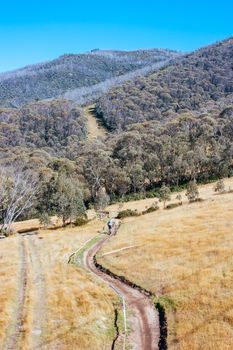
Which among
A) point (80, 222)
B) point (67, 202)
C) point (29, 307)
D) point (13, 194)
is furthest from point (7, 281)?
point (13, 194)

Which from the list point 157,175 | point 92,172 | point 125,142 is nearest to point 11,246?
point 92,172

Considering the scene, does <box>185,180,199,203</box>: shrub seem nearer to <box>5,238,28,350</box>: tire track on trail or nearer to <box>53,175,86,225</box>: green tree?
<box>53,175,86,225</box>: green tree

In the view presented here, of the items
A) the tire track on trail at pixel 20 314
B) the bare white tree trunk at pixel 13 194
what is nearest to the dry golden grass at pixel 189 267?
the tire track on trail at pixel 20 314

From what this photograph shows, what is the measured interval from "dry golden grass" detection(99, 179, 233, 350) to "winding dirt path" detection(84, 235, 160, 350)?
1.23 meters

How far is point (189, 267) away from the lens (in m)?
43.3

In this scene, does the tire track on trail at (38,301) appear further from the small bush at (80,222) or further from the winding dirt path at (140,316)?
the small bush at (80,222)

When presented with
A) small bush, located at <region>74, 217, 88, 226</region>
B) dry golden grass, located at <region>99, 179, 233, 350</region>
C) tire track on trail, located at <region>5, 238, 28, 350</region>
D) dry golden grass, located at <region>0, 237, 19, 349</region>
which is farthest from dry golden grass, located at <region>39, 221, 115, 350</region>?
small bush, located at <region>74, 217, 88, 226</region>

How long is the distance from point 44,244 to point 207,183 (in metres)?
77.3

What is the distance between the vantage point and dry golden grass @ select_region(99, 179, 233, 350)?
98.6 ft

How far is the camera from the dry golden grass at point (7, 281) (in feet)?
109

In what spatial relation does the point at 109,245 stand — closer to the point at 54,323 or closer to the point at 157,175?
the point at 54,323

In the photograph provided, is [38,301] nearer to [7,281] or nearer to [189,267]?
[7,281]

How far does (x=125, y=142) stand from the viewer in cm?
16725

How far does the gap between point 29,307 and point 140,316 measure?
31.7 feet
